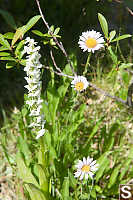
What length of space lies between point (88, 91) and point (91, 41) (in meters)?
0.59

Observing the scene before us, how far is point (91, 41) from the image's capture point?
865 millimetres

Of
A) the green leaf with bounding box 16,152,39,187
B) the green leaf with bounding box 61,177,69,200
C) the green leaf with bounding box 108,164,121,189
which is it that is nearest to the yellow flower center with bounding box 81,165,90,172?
the green leaf with bounding box 61,177,69,200

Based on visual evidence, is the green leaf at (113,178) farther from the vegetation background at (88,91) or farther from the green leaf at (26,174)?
the green leaf at (26,174)

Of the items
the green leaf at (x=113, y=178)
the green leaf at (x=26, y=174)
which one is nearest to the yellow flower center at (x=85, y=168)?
the green leaf at (x=26, y=174)

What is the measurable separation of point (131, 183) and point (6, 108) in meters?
0.86

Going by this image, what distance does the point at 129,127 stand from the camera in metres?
1.44

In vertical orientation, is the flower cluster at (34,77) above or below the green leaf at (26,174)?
above

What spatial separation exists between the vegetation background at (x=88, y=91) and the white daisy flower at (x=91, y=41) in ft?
0.27

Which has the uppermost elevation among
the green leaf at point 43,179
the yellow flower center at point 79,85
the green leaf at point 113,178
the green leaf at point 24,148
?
the yellow flower center at point 79,85

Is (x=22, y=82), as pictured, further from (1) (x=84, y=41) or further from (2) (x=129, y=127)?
(1) (x=84, y=41)

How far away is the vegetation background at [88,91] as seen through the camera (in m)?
1.09

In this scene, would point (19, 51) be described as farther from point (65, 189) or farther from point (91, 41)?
point (65, 189)

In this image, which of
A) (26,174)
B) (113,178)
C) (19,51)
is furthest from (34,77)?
(113,178)

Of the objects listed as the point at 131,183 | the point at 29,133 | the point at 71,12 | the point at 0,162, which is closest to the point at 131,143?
the point at 131,183
